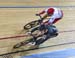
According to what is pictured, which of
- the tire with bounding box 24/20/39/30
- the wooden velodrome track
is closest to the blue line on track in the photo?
the wooden velodrome track

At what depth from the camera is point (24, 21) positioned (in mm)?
1477

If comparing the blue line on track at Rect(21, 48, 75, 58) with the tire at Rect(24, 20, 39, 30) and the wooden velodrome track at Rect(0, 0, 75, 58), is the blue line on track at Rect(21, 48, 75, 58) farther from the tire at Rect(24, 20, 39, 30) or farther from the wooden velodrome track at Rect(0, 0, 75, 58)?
the tire at Rect(24, 20, 39, 30)

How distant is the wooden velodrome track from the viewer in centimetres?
139

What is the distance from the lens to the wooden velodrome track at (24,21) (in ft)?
4.57

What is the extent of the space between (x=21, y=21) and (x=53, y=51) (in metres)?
0.35

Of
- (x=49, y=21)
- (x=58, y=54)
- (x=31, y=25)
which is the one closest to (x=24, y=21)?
(x=31, y=25)

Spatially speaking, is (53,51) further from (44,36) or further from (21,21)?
(21,21)

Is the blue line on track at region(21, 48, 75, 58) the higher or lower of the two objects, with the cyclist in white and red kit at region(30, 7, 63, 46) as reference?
lower

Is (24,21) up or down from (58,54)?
up

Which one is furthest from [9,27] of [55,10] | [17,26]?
[55,10]

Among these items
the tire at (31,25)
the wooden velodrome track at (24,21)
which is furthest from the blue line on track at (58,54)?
the tire at (31,25)

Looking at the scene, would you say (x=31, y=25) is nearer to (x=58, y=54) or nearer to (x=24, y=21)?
(x=24, y=21)

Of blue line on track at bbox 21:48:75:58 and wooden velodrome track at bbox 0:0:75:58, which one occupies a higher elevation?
wooden velodrome track at bbox 0:0:75:58

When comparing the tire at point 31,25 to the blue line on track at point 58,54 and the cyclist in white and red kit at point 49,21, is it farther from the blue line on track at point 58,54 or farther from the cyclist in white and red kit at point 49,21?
the blue line on track at point 58,54
